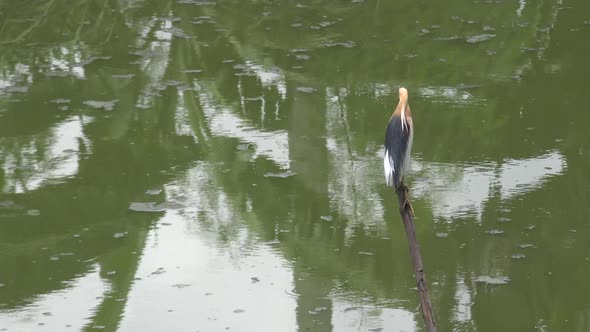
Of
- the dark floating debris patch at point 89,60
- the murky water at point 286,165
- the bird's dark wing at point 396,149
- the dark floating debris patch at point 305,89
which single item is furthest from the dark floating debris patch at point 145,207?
the dark floating debris patch at point 89,60

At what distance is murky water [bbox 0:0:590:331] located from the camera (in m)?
4.32

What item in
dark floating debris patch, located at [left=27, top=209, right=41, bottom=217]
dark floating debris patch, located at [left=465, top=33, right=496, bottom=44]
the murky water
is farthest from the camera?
dark floating debris patch, located at [left=465, top=33, right=496, bottom=44]

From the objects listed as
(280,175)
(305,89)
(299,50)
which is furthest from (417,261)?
(299,50)

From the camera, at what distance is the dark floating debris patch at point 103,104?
20.6ft

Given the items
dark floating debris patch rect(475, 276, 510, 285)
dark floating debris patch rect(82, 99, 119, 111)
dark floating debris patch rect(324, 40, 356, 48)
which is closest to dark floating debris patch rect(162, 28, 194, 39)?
dark floating debris patch rect(324, 40, 356, 48)

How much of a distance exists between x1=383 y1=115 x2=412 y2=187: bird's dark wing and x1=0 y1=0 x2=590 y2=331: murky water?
37.7 inches

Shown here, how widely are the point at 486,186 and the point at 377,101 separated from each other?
4.35 feet

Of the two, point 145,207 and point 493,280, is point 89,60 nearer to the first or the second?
point 145,207

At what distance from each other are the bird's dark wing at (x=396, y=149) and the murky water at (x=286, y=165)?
957 millimetres

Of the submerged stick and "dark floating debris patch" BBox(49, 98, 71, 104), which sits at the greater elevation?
the submerged stick

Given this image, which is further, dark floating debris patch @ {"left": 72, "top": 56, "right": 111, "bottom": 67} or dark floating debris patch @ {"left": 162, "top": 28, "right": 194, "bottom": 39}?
dark floating debris patch @ {"left": 162, "top": 28, "right": 194, "bottom": 39}

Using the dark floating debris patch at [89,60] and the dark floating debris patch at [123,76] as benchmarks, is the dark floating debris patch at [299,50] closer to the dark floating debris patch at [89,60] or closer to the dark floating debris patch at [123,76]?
the dark floating debris patch at [123,76]

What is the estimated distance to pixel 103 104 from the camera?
634 cm

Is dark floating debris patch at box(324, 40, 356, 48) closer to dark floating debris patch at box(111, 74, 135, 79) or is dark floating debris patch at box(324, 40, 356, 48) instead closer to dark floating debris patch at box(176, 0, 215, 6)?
dark floating debris patch at box(176, 0, 215, 6)
